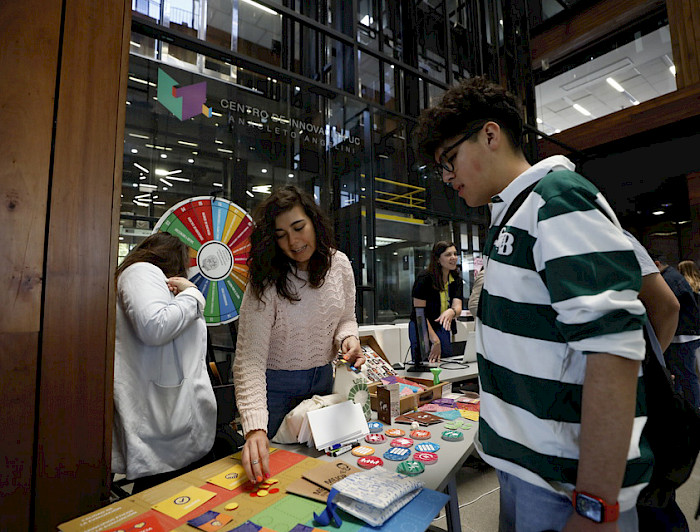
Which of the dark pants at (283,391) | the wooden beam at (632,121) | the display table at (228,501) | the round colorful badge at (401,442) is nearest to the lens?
the display table at (228,501)

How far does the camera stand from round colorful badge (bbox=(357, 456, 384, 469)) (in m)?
1.04

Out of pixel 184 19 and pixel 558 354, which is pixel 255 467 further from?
pixel 184 19

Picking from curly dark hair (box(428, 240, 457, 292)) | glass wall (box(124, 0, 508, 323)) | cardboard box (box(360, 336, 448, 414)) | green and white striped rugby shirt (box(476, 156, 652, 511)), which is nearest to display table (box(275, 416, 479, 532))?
cardboard box (box(360, 336, 448, 414))

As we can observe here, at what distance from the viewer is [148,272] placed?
4.89 feet

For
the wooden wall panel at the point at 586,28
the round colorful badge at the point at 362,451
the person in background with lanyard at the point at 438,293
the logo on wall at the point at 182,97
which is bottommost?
Result: the round colorful badge at the point at 362,451

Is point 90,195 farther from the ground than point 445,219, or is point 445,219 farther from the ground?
point 445,219

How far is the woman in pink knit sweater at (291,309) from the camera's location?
1.23 m

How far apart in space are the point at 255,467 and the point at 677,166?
766 centimetres

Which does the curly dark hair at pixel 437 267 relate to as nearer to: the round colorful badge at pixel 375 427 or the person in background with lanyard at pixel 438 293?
the person in background with lanyard at pixel 438 293

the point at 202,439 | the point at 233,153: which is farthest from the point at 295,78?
the point at 202,439

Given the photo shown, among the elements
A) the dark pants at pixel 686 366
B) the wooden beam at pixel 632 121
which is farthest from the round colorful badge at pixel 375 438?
the wooden beam at pixel 632 121

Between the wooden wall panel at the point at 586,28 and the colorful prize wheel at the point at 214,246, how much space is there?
6857mm

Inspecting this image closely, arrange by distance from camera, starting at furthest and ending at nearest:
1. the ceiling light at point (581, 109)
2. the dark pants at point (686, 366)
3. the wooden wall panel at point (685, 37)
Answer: the ceiling light at point (581, 109)
the wooden wall panel at point (685, 37)
the dark pants at point (686, 366)

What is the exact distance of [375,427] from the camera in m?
1.37
